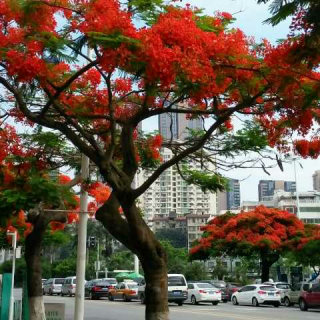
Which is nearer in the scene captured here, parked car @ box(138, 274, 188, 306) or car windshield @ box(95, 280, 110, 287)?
parked car @ box(138, 274, 188, 306)

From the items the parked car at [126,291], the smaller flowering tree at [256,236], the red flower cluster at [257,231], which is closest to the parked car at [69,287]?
the parked car at [126,291]

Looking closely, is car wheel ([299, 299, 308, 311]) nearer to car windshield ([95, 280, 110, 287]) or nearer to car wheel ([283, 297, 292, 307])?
car wheel ([283, 297, 292, 307])

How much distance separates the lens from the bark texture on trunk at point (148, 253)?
8305 mm

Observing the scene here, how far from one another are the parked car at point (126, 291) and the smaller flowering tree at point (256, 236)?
4.56 m

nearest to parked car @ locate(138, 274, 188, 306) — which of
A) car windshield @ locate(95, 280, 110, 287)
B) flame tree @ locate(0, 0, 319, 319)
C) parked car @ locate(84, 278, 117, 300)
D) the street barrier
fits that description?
parked car @ locate(84, 278, 117, 300)

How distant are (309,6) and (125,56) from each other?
3101 millimetres

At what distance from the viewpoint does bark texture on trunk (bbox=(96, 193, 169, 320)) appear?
8.30 meters

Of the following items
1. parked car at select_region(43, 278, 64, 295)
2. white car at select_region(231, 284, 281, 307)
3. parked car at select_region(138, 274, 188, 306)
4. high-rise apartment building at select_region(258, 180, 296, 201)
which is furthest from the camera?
high-rise apartment building at select_region(258, 180, 296, 201)

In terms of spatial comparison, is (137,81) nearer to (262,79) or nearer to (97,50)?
(97,50)

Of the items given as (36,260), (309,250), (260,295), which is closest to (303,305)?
(260,295)

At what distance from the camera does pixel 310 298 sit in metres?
27.1

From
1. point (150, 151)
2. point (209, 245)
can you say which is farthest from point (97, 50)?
point (209, 245)

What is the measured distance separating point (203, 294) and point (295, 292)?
191 inches

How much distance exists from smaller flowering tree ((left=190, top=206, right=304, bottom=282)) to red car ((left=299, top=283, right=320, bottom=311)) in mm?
5538
